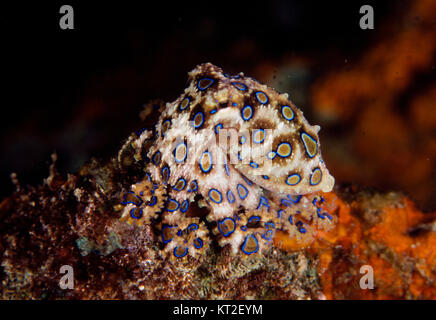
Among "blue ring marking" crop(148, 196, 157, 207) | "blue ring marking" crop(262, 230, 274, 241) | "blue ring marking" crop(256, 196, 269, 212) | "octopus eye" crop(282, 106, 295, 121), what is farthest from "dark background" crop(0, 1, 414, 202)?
"blue ring marking" crop(262, 230, 274, 241)

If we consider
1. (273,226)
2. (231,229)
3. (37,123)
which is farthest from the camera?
→ (37,123)

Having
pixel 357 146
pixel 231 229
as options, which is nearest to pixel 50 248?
pixel 231 229

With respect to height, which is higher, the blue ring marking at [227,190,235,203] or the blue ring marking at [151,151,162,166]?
the blue ring marking at [151,151,162,166]

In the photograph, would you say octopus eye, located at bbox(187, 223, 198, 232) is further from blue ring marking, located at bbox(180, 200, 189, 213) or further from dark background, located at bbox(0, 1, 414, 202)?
dark background, located at bbox(0, 1, 414, 202)

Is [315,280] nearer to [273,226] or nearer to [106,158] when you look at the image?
[273,226]

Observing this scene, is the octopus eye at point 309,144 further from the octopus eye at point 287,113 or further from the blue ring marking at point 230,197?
the blue ring marking at point 230,197

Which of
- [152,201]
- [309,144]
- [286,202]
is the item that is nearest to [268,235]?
[286,202]
